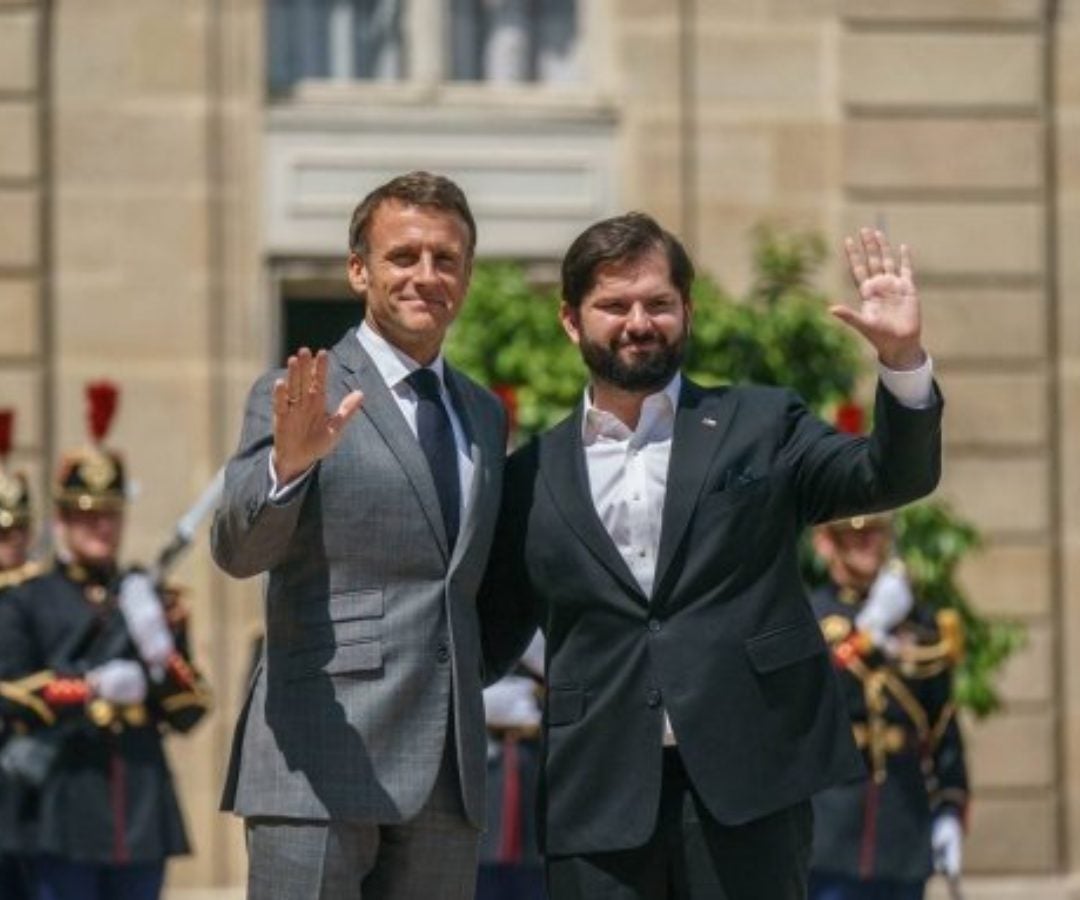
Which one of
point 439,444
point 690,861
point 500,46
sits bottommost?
point 690,861

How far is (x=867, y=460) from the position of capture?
7293mm

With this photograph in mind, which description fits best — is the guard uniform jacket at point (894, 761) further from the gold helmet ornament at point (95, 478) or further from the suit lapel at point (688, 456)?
the suit lapel at point (688, 456)

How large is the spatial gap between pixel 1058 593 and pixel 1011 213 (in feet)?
5.25

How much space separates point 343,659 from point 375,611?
0.35 feet

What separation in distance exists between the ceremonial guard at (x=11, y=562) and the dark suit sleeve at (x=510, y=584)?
16.9 feet

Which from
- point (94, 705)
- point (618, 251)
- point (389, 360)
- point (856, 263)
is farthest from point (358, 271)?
point (94, 705)

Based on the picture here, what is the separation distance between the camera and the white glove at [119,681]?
40.8ft


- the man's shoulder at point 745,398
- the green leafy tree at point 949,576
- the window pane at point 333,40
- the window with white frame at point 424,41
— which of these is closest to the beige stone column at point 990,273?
the window with white frame at point 424,41

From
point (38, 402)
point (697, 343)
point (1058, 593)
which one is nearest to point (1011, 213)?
point (1058, 593)

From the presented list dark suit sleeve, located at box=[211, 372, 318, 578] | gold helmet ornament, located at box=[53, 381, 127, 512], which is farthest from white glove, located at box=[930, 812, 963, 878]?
dark suit sleeve, located at box=[211, 372, 318, 578]

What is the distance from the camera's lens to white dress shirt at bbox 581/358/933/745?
24.4ft

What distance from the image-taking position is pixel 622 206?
53.6 ft

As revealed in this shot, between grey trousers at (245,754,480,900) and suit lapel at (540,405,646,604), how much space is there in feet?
1.59

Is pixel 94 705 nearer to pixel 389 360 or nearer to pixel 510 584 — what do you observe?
pixel 510 584
